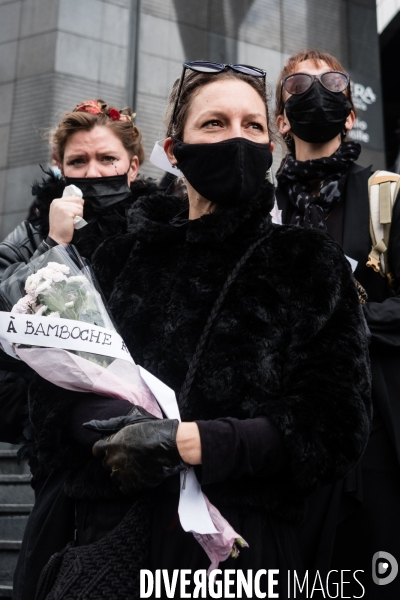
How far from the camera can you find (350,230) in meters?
3.14

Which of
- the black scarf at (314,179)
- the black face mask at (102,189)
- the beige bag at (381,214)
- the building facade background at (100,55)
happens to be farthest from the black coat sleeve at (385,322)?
the building facade background at (100,55)

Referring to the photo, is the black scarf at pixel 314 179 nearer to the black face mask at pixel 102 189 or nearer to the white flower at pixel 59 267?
the black face mask at pixel 102 189

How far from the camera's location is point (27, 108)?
9.17 m

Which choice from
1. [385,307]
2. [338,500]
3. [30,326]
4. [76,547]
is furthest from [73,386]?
[385,307]

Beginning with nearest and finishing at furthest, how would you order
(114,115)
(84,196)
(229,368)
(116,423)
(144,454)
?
(144,454)
(116,423)
(229,368)
(84,196)
(114,115)

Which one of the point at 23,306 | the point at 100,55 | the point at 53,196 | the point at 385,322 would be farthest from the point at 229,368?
the point at 100,55

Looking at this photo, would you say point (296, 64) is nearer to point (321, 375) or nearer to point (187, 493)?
point (321, 375)

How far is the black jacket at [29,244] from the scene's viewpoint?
3.21 metres

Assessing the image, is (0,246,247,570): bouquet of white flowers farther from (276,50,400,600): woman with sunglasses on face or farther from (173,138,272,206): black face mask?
(276,50,400,600): woman with sunglasses on face

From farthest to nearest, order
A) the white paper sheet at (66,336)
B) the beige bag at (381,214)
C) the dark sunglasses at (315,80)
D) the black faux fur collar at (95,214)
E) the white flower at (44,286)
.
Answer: the dark sunglasses at (315,80) → the black faux fur collar at (95,214) → the beige bag at (381,214) → the white flower at (44,286) → the white paper sheet at (66,336)

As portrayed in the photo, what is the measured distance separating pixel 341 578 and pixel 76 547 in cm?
117

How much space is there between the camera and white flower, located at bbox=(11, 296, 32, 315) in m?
2.23

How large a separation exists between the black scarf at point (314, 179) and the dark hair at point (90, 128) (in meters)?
0.86

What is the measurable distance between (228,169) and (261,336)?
0.54 meters
